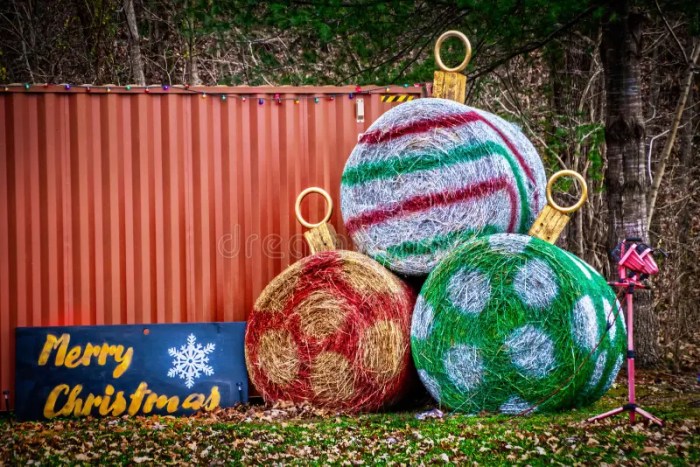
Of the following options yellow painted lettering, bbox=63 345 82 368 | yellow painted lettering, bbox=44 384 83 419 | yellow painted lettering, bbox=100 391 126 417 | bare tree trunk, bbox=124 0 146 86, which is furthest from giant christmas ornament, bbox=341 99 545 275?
bare tree trunk, bbox=124 0 146 86

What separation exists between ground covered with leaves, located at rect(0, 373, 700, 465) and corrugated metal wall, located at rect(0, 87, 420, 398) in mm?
1355

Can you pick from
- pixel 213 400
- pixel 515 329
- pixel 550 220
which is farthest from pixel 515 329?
pixel 213 400

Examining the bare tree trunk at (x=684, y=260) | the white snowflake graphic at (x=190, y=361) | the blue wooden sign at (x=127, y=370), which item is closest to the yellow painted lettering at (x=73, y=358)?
the blue wooden sign at (x=127, y=370)

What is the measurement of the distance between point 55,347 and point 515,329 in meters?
3.84

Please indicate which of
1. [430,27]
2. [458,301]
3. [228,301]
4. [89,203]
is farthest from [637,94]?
[89,203]

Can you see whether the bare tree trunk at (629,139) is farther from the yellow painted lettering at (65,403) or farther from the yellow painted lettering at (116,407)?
the yellow painted lettering at (65,403)

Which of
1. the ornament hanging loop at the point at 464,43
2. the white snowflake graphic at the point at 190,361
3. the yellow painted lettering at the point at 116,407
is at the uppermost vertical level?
the ornament hanging loop at the point at 464,43

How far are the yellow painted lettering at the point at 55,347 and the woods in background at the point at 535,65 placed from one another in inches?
154

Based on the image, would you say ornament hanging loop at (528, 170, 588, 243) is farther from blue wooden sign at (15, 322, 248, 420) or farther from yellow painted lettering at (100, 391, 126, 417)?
yellow painted lettering at (100, 391, 126, 417)

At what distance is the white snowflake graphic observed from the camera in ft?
24.7

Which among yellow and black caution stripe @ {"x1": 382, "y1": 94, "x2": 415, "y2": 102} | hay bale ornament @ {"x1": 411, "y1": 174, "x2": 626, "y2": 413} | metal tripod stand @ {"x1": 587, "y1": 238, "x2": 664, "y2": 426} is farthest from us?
yellow and black caution stripe @ {"x1": 382, "y1": 94, "x2": 415, "y2": 102}

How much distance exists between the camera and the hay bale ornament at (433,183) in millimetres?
7090

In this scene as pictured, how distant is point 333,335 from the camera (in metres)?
7.12

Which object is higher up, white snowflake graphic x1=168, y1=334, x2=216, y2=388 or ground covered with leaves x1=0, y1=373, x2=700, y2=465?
white snowflake graphic x1=168, y1=334, x2=216, y2=388
